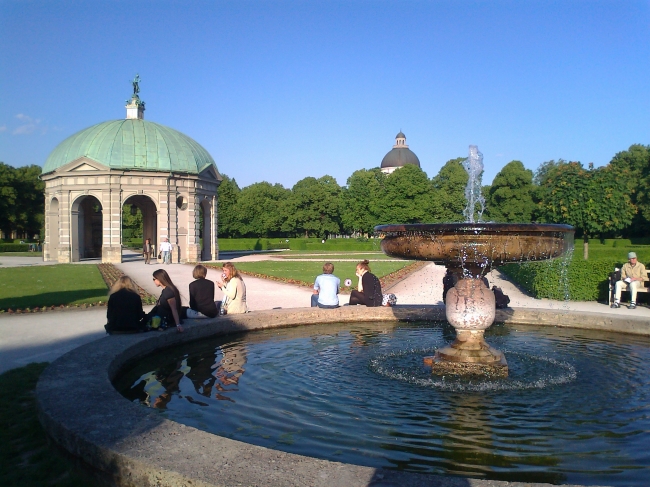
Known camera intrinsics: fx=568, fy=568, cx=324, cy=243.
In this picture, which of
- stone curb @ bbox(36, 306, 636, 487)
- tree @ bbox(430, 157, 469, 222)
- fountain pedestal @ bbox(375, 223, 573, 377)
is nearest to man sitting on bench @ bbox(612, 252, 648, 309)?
fountain pedestal @ bbox(375, 223, 573, 377)

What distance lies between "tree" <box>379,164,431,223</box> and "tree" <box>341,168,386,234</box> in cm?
270

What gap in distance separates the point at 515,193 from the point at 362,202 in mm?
20442

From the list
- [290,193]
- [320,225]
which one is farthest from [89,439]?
[290,193]

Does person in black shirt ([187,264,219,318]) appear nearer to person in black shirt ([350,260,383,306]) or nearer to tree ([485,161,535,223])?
person in black shirt ([350,260,383,306])

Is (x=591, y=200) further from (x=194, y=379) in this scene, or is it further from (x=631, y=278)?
(x=194, y=379)

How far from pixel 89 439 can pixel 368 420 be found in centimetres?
265

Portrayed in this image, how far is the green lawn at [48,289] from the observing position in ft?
51.4

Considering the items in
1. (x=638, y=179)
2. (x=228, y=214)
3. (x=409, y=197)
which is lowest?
(x=228, y=214)

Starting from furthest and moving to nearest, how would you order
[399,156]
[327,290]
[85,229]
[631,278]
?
[399,156] < [85,229] < [631,278] < [327,290]

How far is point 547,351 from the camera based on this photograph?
29.5 ft

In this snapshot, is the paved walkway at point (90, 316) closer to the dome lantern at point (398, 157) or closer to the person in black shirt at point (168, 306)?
the person in black shirt at point (168, 306)

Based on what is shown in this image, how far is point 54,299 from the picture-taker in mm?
16375

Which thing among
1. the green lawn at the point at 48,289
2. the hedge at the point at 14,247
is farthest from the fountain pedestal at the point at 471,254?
the hedge at the point at 14,247

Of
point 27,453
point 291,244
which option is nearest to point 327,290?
point 27,453
